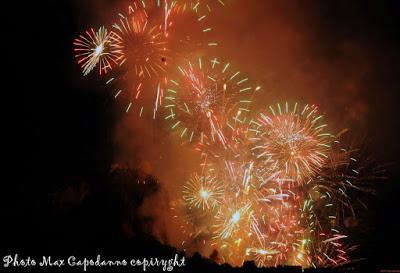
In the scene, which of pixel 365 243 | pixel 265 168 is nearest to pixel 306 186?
pixel 265 168

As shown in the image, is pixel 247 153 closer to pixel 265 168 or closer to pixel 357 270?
pixel 265 168

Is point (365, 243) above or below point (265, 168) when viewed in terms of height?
below

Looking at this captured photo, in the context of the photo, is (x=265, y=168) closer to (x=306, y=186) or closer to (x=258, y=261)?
(x=306, y=186)

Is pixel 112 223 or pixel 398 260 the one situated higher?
pixel 112 223

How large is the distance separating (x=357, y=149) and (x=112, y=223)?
16628 mm

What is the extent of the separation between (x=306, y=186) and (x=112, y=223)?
44.9 ft

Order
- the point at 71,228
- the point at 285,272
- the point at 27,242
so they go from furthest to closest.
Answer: the point at 71,228 → the point at 27,242 → the point at 285,272

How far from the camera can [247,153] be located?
22.9 meters

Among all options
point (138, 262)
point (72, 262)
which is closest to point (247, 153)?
point (138, 262)

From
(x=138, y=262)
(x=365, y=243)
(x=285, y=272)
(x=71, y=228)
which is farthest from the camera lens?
(x=365, y=243)

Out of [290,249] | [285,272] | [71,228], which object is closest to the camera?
[285,272]

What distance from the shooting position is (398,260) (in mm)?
29719

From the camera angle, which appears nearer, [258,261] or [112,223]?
[258,261]

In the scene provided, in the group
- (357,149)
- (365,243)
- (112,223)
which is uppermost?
(357,149)
